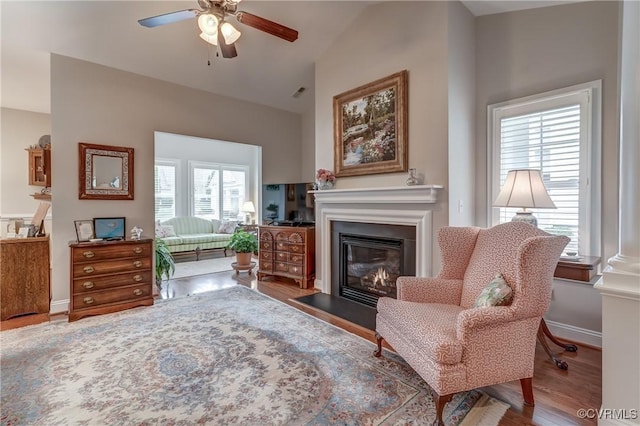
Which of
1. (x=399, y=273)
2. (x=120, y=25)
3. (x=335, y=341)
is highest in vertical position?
(x=120, y=25)

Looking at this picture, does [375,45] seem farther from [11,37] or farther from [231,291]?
[11,37]

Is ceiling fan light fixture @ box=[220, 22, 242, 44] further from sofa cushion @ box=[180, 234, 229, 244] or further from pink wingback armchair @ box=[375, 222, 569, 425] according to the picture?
sofa cushion @ box=[180, 234, 229, 244]

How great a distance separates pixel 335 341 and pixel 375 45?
3.29 metres

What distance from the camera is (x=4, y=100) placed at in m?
4.56

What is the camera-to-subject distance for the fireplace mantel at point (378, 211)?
2916 mm

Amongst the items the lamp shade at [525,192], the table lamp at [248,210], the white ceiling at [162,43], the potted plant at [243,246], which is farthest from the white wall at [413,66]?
the table lamp at [248,210]

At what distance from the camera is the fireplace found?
3.21m

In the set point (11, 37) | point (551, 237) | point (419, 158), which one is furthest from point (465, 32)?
point (11, 37)

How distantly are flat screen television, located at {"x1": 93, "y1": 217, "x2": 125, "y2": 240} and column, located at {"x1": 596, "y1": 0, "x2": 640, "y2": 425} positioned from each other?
4.61 metres

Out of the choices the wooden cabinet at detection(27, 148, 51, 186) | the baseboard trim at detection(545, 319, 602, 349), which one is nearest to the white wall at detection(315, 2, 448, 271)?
the baseboard trim at detection(545, 319, 602, 349)

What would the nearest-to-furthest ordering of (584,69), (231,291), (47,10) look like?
(584,69), (47,10), (231,291)

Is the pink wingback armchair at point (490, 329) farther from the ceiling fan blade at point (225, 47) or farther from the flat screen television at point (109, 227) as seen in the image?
the flat screen television at point (109, 227)

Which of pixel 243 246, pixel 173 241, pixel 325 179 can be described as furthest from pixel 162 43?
pixel 173 241

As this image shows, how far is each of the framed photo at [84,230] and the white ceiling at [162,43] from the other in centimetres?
197
